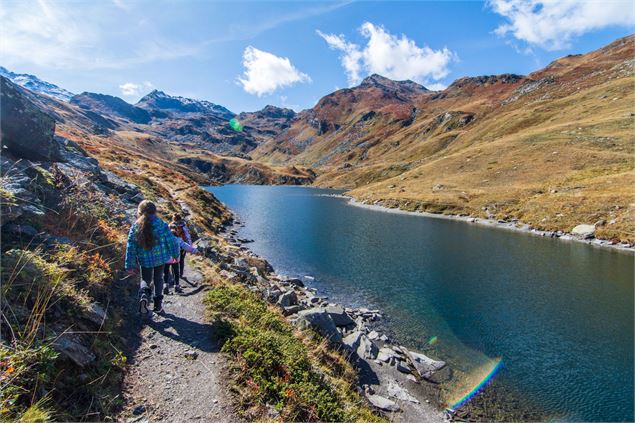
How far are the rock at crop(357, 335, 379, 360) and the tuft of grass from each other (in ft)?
15.5

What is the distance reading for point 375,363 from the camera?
714 inches

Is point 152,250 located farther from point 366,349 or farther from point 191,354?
point 366,349

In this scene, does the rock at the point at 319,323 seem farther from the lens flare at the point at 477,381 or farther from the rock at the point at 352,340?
the lens flare at the point at 477,381

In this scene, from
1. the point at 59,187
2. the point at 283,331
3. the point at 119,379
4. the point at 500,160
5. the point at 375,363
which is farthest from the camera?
the point at 500,160

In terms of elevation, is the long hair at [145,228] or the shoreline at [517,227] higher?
the long hair at [145,228]

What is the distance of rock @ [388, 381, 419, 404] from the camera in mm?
15742

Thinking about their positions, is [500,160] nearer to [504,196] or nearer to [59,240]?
[504,196]

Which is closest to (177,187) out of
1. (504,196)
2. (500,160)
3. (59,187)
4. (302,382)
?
(59,187)

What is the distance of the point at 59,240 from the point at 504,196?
306 ft

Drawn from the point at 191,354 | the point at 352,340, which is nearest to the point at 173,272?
the point at 191,354

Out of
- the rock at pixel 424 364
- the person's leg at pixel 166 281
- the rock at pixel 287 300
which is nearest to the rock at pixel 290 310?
the rock at pixel 287 300

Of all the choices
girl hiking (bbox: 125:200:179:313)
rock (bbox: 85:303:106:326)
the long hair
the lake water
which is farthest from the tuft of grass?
the lake water

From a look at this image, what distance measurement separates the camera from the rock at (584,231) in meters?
54.7

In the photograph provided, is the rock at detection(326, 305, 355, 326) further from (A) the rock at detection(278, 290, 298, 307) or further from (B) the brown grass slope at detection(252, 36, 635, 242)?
(B) the brown grass slope at detection(252, 36, 635, 242)
